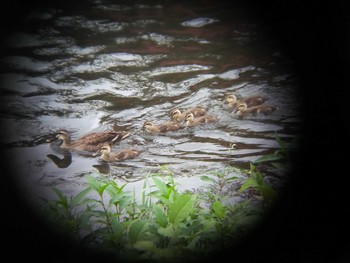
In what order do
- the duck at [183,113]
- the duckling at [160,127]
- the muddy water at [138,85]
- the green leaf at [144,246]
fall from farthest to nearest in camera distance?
the duck at [183,113], the duckling at [160,127], the muddy water at [138,85], the green leaf at [144,246]

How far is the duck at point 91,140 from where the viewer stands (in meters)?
4.55

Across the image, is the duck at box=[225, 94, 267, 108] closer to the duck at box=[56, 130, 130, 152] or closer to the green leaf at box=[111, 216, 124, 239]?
the duck at box=[56, 130, 130, 152]

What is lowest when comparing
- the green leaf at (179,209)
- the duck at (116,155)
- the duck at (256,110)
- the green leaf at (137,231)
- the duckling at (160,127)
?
the green leaf at (137,231)

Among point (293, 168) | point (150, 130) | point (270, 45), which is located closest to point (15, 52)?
point (150, 130)

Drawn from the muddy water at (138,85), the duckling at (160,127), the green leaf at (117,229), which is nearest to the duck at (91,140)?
the muddy water at (138,85)

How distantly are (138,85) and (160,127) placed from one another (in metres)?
1.23

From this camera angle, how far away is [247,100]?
5012 millimetres

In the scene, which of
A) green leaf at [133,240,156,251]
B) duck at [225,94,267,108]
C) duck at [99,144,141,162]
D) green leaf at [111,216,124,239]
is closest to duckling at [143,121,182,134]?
duck at [99,144,141,162]

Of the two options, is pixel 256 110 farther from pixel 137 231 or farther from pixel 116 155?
pixel 137 231

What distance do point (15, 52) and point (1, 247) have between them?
5191 mm

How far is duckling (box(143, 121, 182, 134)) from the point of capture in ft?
15.6

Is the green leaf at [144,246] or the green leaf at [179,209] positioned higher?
the green leaf at [179,209]

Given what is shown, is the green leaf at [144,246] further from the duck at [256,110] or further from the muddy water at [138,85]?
the duck at [256,110]

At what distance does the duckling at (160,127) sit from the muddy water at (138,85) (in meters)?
0.08
